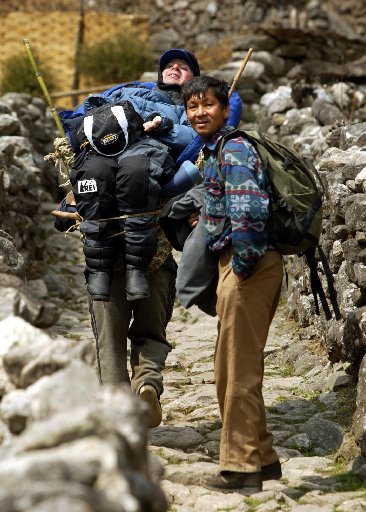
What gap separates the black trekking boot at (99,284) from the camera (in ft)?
20.4

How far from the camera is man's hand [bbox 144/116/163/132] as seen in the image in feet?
20.6

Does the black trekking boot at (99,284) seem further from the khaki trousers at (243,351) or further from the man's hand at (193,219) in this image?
the khaki trousers at (243,351)

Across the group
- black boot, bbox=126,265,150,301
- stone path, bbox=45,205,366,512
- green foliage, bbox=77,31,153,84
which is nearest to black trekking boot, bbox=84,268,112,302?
black boot, bbox=126,265,150,301

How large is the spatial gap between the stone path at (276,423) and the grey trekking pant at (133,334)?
0.44m

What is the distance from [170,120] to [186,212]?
0.93 m

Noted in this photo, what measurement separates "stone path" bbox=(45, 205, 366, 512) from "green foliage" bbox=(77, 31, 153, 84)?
39.2ft

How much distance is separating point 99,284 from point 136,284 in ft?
0.71

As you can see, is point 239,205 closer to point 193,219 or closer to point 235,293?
point 235,293

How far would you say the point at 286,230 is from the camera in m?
5.27

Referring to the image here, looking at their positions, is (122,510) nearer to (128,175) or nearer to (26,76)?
(128,175)

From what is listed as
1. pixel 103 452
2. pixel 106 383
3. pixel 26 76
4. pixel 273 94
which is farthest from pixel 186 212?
pixel 26 76

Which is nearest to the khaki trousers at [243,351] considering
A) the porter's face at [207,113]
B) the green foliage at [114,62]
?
the porter's face at [207,113]

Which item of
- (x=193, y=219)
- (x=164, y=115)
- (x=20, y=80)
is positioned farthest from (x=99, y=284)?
(x=20, y=80)

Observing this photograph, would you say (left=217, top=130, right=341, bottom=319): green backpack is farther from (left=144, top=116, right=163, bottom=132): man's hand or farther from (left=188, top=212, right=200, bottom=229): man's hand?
(left=144, top=116, right=163, bottom=132): man's hand
